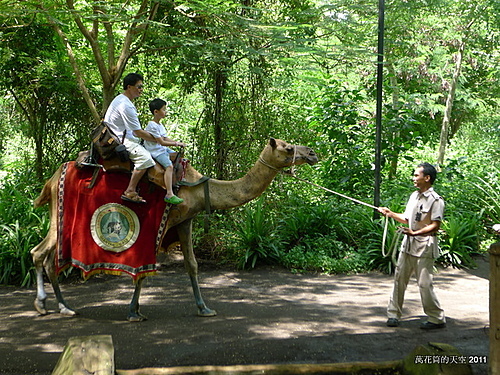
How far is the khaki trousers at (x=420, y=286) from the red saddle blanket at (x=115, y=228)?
2.59 metres

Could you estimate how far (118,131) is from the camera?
19.3ft

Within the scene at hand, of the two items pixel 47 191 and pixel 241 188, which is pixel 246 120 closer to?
pixel 241 188

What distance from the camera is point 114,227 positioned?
19.4ft

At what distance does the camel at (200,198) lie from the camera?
5.75 metres

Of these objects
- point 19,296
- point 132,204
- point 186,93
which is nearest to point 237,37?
point 186,93

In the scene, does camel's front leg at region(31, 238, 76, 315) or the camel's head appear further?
camel's front leg at region(31, 238, 76, 315)

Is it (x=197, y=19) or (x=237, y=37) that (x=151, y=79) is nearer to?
(x=197, y=19)

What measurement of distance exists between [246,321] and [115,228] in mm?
1744

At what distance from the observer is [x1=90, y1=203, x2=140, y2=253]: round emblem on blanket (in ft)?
19.4

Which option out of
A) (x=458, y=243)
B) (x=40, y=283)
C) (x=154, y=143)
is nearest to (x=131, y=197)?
(x=154, y=143)

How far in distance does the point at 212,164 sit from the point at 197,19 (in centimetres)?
264

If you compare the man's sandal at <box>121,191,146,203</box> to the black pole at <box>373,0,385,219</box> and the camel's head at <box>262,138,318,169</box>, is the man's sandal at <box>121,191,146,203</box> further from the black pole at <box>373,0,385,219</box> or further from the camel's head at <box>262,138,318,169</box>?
the black pole at <box>373,0,385,219</box>

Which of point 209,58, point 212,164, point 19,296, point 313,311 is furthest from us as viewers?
point 212,164

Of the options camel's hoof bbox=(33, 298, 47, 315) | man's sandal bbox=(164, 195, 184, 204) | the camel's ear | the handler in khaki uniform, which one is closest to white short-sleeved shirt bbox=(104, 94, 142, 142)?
man's sandal bbox=(164, 195, 184, 204)
